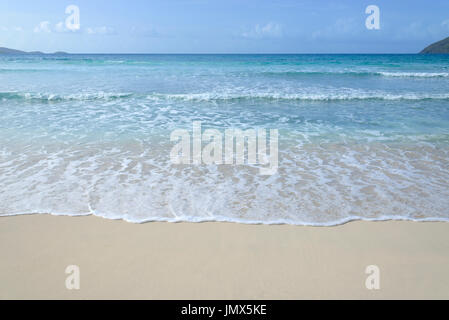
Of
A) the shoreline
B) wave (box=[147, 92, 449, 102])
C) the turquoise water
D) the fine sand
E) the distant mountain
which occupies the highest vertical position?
the distant mountain

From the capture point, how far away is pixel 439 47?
10606cm

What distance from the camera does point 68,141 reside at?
22.7 feet

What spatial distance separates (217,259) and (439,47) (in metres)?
133

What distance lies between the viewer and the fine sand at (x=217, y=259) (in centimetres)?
262

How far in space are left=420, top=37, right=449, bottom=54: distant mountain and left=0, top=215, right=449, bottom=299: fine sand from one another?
125697mm

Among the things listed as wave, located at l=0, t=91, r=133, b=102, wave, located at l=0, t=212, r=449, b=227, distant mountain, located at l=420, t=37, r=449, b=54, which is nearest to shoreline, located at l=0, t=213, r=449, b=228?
wave, located at l=0, t=212, r=449, b=227

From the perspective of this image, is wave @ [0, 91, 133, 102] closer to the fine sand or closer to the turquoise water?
the turquoise water

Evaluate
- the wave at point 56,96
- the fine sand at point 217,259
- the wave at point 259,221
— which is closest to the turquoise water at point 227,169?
the wave at point 259,221

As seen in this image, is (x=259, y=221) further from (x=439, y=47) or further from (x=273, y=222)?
(x=439, y=47)

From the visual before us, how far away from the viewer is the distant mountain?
334 ft
